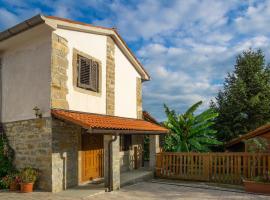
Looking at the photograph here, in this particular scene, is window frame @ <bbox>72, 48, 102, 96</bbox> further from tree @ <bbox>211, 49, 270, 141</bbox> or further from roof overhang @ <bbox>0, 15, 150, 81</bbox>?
tree @ <bbox>211, 49, 270, 141</bbox>

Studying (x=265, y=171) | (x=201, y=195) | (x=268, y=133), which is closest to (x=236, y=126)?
(x=268, y=133)

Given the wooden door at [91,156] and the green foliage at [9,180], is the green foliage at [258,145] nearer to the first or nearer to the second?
the wooden door at [91,156]

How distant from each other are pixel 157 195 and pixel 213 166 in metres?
4.03

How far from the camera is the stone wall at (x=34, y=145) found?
9.64 m

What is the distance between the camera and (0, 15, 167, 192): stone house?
9758 millimetres

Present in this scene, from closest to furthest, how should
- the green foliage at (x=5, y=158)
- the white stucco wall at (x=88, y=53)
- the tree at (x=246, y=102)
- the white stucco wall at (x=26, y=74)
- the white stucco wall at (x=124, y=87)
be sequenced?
1. the white stucco wall at (x=26, y=74)
2. the green foliage at (x=5, y=158)
3. the white stucco wall at (x=88, y=53)
4. the white stucco wall at (x=124, y=87)
5. the tree at (x=246, y=102)

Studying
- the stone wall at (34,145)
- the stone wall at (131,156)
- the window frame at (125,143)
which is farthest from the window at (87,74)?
the stone wall at (131,156)

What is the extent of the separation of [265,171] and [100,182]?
6677mm

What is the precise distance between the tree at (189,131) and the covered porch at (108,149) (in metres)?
2.03

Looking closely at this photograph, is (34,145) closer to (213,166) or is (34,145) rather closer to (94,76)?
(94,76)

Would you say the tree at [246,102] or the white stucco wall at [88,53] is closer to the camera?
the white stucco wall at [88,53]

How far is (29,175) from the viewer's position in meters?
9.55

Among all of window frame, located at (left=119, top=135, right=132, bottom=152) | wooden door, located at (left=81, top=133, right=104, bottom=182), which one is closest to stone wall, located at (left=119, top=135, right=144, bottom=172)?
window frame, located at (left=119, top=135, right=132, bottom=152)

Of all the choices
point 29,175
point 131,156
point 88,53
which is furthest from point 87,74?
point 131,156
